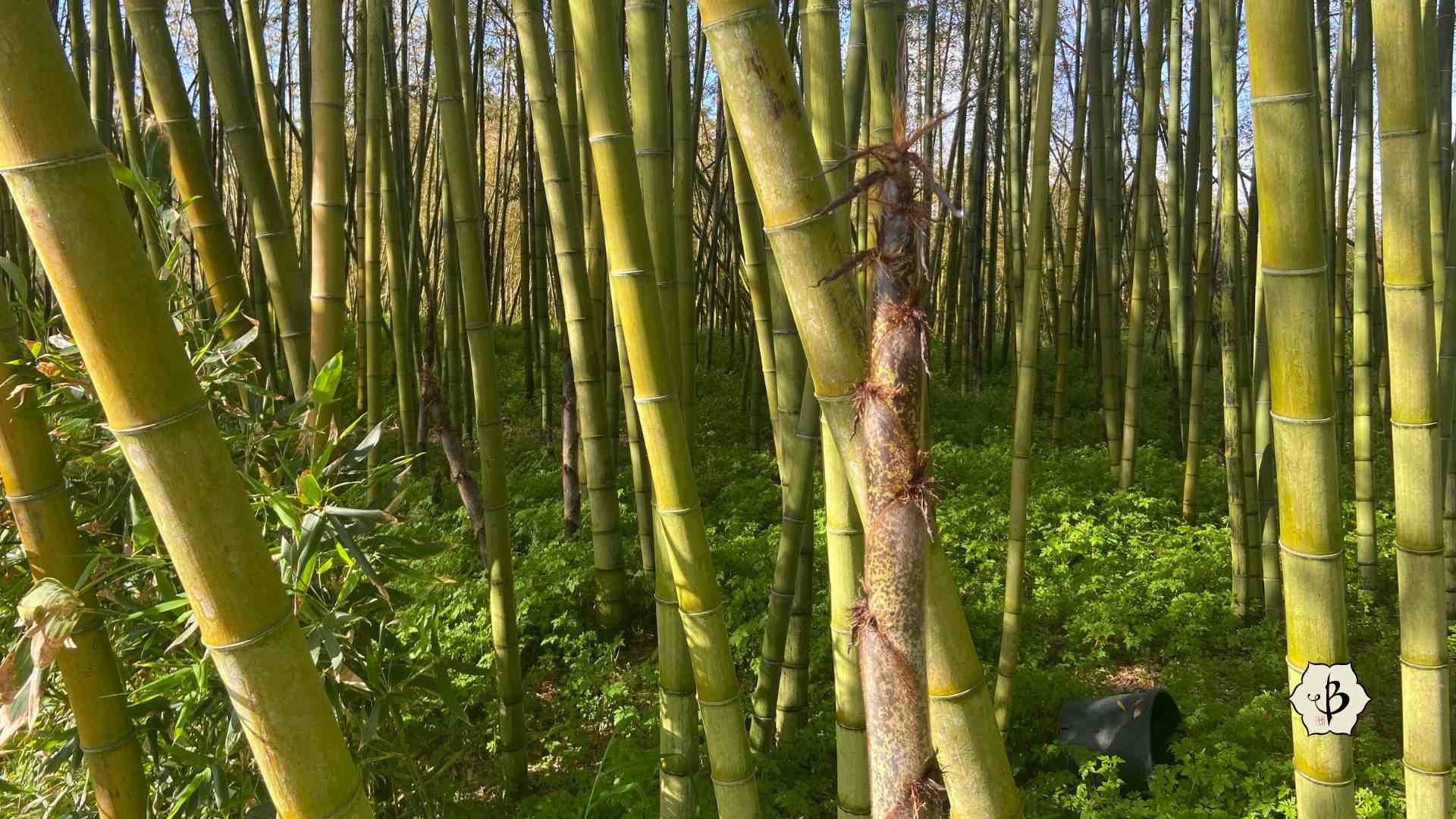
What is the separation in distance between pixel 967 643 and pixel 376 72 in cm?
269

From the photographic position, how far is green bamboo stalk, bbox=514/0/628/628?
215 cm

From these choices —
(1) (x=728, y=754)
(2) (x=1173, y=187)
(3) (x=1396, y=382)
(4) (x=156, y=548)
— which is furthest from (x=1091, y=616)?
(4) (x=156, y=548)

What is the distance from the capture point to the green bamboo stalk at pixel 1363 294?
284 cm

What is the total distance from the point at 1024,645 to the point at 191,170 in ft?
9.50

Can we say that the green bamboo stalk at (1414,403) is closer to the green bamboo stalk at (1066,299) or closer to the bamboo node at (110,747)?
the bamboo node at (110,747)

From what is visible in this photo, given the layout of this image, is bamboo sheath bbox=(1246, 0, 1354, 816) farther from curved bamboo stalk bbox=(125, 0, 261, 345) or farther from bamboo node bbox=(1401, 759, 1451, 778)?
curved bamboo stalk bbox=(125, 0, 261, 345)

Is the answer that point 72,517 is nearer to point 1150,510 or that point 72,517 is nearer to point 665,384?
point 665,384

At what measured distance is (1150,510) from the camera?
443 cm

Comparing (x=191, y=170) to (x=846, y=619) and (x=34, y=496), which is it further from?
(x=846, y=619)

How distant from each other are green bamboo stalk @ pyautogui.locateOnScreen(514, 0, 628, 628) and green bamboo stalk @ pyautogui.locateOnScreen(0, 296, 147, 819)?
1139 mm

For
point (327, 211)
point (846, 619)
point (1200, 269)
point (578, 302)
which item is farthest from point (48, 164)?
point (1200, 269)

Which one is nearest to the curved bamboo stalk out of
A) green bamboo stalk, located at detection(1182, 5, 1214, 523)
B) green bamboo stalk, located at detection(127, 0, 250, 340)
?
green bamboo stalk, located at detection(127, 0, 250, 340)

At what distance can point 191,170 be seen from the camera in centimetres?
172

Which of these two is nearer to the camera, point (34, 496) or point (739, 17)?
point (739, 17)
